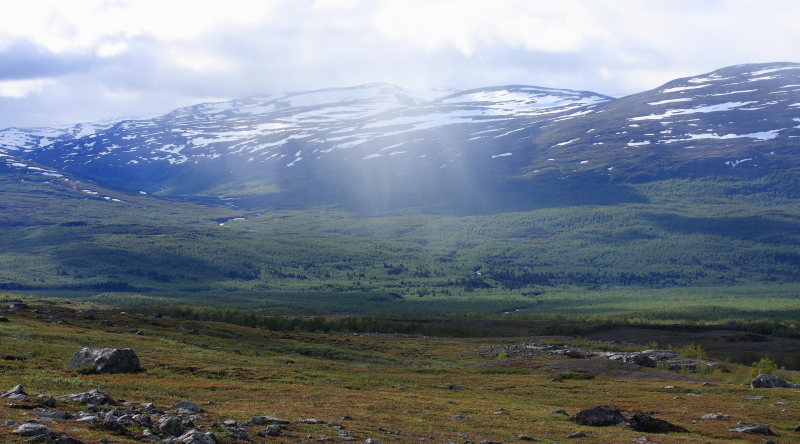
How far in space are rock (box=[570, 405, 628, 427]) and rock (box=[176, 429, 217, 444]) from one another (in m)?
19.4

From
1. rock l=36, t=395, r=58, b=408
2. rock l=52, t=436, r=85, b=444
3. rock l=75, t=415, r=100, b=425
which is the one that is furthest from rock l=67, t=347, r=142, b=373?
rock l=52, t=436, r=85, b=444

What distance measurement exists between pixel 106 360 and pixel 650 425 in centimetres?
2763

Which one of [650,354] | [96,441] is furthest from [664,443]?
[650,354]

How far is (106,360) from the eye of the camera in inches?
1572

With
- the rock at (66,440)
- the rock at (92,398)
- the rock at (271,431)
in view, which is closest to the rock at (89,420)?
the rock at (66,440)

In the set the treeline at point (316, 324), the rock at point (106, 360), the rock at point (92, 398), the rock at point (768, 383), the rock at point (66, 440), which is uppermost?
the rock at point (66, 440)

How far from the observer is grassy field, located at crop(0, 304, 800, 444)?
100.0 ft

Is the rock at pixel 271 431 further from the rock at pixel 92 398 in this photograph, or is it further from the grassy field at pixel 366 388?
the rock at pixel 92 398

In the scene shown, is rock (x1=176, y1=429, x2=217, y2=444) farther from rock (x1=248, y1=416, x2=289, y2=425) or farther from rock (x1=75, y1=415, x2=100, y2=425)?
rock (x1=248, y1=416, x2=289, y2=425)

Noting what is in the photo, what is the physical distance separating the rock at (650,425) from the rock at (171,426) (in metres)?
20.2

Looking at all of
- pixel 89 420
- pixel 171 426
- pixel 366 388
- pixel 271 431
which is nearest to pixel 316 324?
pixel 366 388

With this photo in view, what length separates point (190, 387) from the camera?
36656mm

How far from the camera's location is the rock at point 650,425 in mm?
32719

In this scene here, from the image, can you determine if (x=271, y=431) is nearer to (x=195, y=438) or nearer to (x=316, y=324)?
(x=195, y=438)
